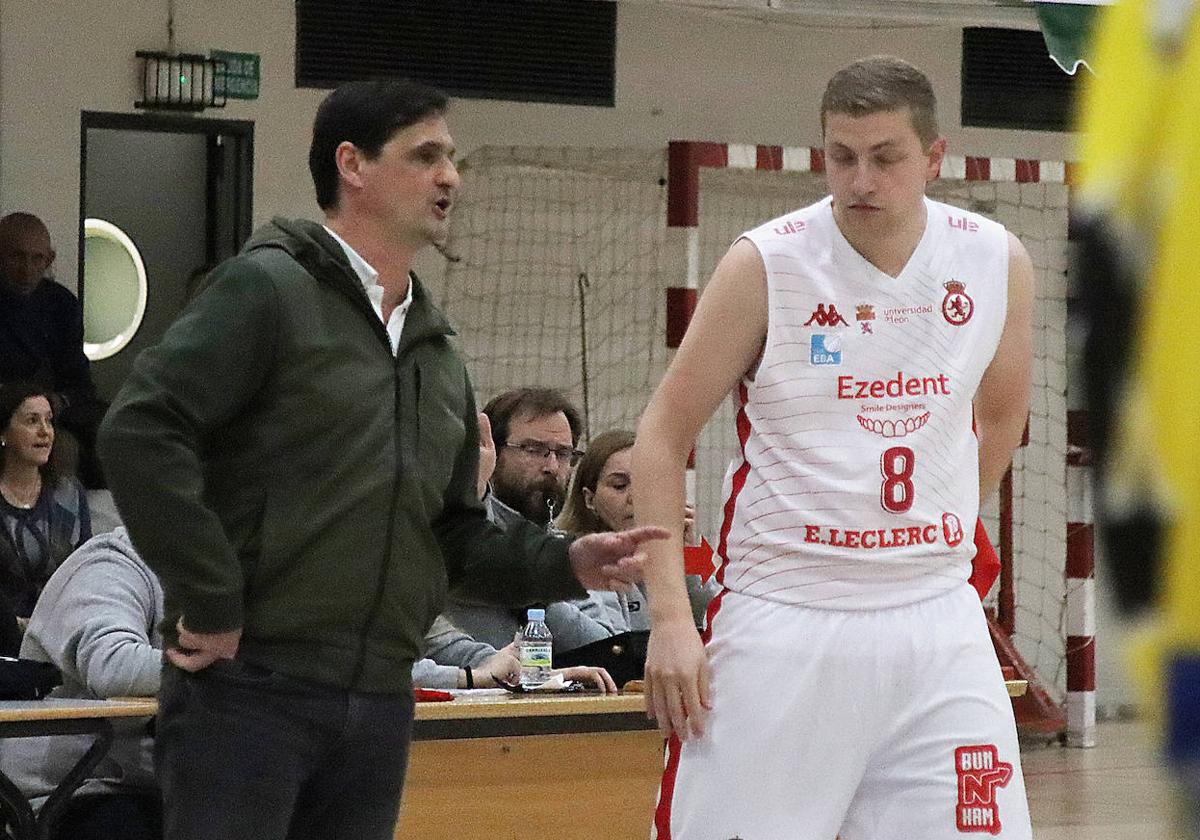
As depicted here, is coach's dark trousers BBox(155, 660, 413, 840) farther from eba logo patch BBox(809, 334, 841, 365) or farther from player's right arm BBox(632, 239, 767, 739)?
eba logo patch BBox(809, 334, 841, 365)

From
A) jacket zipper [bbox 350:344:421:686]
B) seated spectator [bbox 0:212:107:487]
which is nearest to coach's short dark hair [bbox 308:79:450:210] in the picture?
jacket zipper [bbox 350:344:421:686]

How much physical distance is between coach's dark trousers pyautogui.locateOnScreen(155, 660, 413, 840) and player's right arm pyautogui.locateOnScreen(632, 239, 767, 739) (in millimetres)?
449

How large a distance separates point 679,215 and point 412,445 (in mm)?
7573

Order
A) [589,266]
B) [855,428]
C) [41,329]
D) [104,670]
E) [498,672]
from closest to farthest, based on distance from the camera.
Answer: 1. [855,428]
2. [104,670]
3. [498,672]
4. [41,329]
5. [589,266]

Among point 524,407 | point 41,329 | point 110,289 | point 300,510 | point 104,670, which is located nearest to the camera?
point 300,510

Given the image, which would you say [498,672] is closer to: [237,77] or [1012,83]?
[237,77]

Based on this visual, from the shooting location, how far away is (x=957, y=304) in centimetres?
324

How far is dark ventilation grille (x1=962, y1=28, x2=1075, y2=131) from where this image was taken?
41.0ft

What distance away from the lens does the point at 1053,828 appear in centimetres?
857

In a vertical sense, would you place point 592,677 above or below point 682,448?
below

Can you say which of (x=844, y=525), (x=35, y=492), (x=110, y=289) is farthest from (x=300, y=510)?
(x=110, y=289)

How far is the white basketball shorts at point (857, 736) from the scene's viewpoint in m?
3.06

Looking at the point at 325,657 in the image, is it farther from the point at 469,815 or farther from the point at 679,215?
the point at 679,215

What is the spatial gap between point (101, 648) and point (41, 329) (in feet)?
16.3
